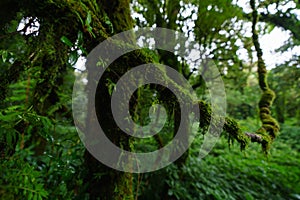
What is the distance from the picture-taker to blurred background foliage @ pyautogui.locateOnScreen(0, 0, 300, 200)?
115cm

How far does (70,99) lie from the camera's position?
2053mm


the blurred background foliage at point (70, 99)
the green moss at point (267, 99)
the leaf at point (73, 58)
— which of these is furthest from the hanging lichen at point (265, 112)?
the leaf at point (73, 58)

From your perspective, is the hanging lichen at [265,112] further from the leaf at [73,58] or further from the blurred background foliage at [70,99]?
the leaf at [73,58]

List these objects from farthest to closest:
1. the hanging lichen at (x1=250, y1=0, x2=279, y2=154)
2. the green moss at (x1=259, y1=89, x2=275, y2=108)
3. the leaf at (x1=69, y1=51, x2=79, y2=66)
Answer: the green moss at (x1=259, y1=89, x2=275, y2=108)
the hanging lichen at (x1=250, y1=0, x2=279, y2=154)
the leaf at (x1=69, y1=51, x2=79, y2=66)

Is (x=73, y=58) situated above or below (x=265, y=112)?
above

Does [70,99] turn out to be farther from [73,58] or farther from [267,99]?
[267,99]

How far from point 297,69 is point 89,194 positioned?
15.0 feet

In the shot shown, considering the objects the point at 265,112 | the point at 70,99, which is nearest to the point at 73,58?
the point at 70,99

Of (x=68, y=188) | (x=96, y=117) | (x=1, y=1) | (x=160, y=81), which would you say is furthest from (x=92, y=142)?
(x=1, y=1)

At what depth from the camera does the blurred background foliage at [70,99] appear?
115 centimetres

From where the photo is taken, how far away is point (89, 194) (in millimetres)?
1604

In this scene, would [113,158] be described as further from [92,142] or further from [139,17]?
[139,17]

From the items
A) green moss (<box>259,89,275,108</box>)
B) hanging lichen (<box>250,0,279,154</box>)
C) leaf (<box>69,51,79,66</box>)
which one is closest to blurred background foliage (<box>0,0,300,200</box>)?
leaf (<box>69,51,79,66</box>)

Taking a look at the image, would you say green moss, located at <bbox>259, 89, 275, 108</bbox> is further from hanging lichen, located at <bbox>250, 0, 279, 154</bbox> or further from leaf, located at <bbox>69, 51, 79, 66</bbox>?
leaf, located at <bbox>69, 51, 79, 66</bbox>
